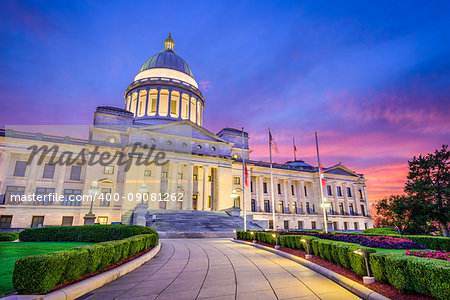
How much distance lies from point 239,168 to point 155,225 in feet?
89.6

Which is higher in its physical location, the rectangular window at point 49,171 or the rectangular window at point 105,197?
the rectangular window at point 49,171

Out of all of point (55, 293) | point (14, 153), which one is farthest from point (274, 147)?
point (14, 153)

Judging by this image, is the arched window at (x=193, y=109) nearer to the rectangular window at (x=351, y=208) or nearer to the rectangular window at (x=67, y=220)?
the rectangular window at (x=67, y=220)

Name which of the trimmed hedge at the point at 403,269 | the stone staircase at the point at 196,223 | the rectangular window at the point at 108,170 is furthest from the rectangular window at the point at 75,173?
the trimmed hedge at the point at 403,269

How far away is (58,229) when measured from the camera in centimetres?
1789

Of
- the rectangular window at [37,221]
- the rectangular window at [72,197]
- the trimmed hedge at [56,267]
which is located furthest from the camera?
the rectangular window at [72,197]

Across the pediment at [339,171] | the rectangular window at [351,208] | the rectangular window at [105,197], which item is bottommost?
the rectangular window at [351,208]

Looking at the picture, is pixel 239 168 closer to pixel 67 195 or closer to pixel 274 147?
pixel 274 147

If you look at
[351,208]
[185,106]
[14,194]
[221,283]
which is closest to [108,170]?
[14,194]

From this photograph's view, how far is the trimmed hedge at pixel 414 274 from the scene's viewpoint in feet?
15.7

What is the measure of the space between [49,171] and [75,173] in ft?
12.2

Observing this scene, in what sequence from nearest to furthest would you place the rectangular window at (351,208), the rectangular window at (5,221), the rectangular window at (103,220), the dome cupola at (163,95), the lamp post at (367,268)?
1. the lamp post at (367,268)
2. the rectangular window at (5,221)
3. the rectangular window at (103,220)
4. the dome cupola at (163,95)
5. the rectangular window at (351,208)

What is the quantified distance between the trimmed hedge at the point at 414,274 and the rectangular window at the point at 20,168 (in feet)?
155

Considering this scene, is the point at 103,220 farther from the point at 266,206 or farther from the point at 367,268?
the point at 367,268
